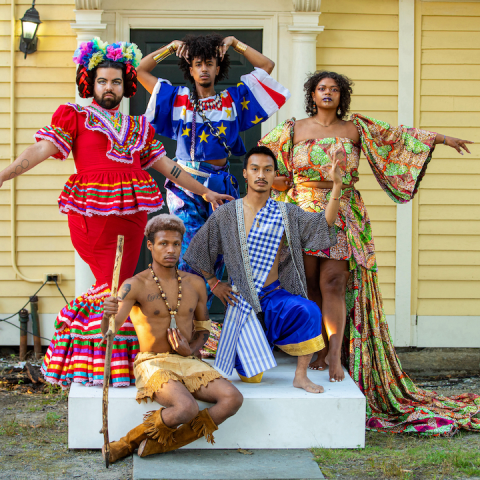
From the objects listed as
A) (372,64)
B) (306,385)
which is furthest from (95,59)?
(372,64)

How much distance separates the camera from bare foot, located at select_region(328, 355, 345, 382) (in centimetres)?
343

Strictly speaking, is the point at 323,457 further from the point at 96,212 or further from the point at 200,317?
the point at 96,212

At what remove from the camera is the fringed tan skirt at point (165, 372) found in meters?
2.96

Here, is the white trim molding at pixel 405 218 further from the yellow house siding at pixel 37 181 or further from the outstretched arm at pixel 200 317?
the yellow house siding at pixel 37 181

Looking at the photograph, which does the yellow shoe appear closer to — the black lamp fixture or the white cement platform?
the white cement platform

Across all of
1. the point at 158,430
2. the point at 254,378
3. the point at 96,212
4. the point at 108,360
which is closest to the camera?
the point at 108,360

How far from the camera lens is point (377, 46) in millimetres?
5305

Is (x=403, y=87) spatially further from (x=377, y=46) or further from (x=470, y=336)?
(x=470, y=336)

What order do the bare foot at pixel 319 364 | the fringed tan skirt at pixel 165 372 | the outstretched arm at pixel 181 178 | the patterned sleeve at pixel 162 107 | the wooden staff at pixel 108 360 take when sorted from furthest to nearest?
the patterned sleeve at pixel 162 107 → the bare foot at pixel 319 364 → the outstretched arm at pixel 181 178 → the fringed tan skirt at pixel 165 372 → the wooden staff at pixel 108 360

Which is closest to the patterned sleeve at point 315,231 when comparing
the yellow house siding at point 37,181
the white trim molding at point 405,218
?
the white trim molding at point 405,218

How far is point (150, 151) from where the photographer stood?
11.4 ft

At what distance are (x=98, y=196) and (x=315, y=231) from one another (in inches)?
45.7

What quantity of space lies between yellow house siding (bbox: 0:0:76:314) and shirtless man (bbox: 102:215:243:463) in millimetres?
2349

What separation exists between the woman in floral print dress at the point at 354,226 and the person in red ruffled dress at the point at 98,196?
0.98 m
